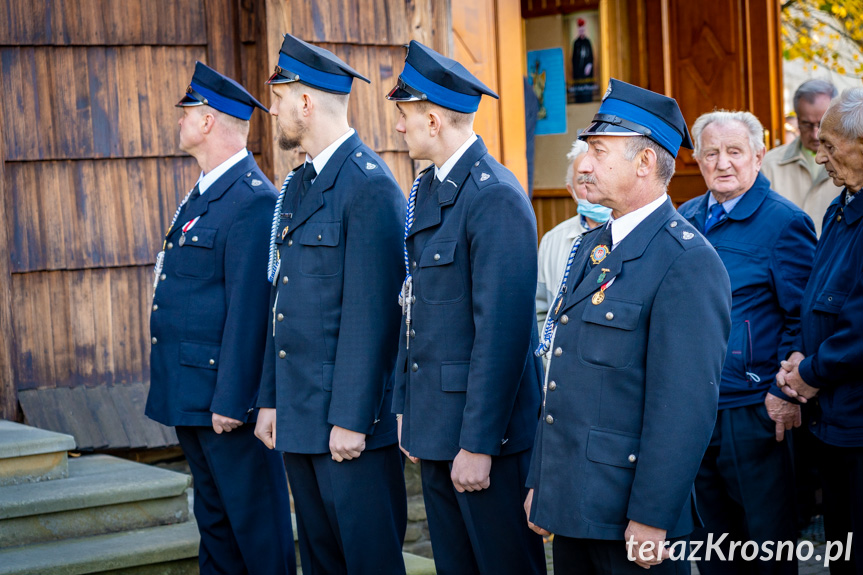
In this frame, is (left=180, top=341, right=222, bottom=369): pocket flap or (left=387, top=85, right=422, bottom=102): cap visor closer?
(left=387, top=85, right=422, bottom=102): cap visor

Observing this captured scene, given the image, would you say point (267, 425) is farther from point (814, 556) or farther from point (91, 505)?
point (814, 556)

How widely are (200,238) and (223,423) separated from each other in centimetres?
67

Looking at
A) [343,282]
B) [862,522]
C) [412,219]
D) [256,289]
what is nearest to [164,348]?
[256,289]

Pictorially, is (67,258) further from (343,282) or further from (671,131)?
(671,131)

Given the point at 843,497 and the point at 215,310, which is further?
the point at 215,310

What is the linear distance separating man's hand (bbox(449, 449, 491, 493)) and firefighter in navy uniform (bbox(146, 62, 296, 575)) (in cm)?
102

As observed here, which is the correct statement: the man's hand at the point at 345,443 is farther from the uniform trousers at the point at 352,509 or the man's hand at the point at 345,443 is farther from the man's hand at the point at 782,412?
the man's hand at the point at 782,412

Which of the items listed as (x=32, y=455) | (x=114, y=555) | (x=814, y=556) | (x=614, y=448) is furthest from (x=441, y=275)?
(x=814, y=556)

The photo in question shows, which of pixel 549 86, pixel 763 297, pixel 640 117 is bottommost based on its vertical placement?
pixel 763 297

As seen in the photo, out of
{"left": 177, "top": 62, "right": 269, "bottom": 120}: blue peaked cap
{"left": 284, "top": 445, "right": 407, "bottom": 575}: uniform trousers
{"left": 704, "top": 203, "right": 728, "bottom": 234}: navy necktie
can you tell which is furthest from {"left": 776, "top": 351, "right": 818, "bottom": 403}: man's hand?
{"left": 177, "top": 62, "right": 269, "bottom": 120}: blue peaked cap

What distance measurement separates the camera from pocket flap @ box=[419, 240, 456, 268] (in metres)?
2.95

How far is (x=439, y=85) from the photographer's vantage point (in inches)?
119

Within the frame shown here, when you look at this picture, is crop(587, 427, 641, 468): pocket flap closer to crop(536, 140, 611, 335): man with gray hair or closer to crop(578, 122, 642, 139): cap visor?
crop(578, 122, 642, 139): cap visor

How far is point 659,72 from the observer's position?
288 inches
